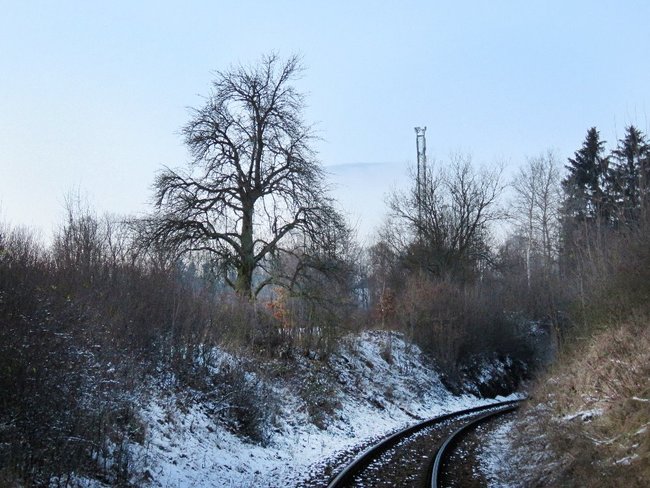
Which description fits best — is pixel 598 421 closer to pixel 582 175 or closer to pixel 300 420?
pixel 300 420

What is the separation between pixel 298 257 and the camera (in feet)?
78.5

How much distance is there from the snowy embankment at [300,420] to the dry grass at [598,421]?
4.44m

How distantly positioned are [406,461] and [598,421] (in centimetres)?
391

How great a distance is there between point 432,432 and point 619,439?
321 inches

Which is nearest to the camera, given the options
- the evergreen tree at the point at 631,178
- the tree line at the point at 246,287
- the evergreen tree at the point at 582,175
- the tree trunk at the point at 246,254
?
the tree line at the point at 246,287

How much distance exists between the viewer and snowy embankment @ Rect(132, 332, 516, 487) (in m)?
10.2

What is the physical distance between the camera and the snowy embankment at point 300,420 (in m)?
10.2

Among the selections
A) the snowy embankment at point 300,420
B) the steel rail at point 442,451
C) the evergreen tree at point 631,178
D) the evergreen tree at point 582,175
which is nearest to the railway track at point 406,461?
the steel rail at point 442,451

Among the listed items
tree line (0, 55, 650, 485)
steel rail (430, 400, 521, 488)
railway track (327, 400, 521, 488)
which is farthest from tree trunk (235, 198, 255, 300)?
steel rail (430, 400, 521, 488)

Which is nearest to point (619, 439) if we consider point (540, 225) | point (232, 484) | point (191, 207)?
point (232, 484)

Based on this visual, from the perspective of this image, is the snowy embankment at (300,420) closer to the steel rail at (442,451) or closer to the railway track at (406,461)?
the railway track at (406,461)

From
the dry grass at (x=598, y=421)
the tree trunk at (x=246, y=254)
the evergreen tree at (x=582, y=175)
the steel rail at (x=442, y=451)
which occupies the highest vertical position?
the evergreen tree at (x=582, y=175)

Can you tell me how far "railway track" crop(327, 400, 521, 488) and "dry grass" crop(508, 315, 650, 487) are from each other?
165cm

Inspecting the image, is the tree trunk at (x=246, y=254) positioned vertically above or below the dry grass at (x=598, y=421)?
above
